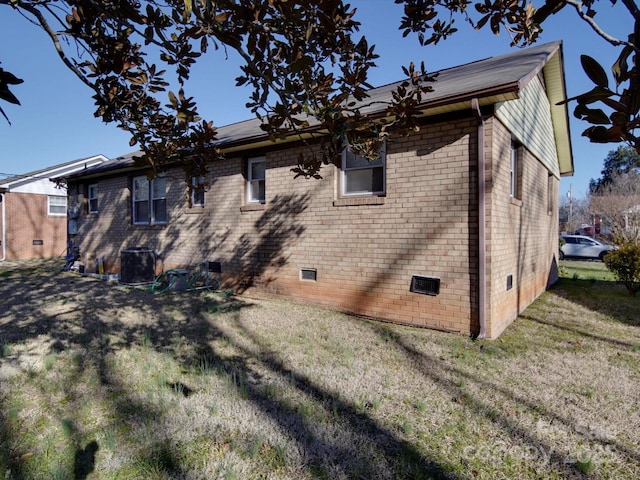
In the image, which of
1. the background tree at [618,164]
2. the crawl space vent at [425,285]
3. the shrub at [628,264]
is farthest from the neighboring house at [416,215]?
the background tree at [618,164]

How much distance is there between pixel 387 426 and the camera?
10.4 feet

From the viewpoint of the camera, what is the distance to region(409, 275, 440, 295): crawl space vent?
6130mm

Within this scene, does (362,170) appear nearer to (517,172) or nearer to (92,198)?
(517,172)

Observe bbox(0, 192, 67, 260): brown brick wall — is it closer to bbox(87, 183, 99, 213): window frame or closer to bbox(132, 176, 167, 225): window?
bbox(87, 183, 99, 213): window frame

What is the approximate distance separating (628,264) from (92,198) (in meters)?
16.9

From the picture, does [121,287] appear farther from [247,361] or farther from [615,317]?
[615,317]

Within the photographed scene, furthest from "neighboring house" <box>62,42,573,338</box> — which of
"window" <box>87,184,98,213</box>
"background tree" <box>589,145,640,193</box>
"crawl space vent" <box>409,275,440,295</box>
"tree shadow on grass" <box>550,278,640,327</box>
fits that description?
"background tree" <box>589,145,640,193</box>

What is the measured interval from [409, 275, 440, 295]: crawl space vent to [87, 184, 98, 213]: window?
40.9 feet

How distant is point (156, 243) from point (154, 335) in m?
6.05

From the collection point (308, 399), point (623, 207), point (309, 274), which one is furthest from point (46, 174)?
point (623, 207)

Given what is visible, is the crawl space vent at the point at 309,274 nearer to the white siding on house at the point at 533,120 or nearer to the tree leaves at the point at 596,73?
the white siding on house at the point at 533,120

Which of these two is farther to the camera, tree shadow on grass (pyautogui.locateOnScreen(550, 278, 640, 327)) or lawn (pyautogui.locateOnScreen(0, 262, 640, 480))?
tree shadow on grass (pyautogui.locateOnScreen(550, 278, 640, 327))

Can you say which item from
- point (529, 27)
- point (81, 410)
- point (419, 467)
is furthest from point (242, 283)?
point (529, 27)

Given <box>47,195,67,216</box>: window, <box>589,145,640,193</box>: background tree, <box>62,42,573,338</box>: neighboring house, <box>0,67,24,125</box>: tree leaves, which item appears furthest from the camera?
<box>589,145,640,193</box>: background tree
